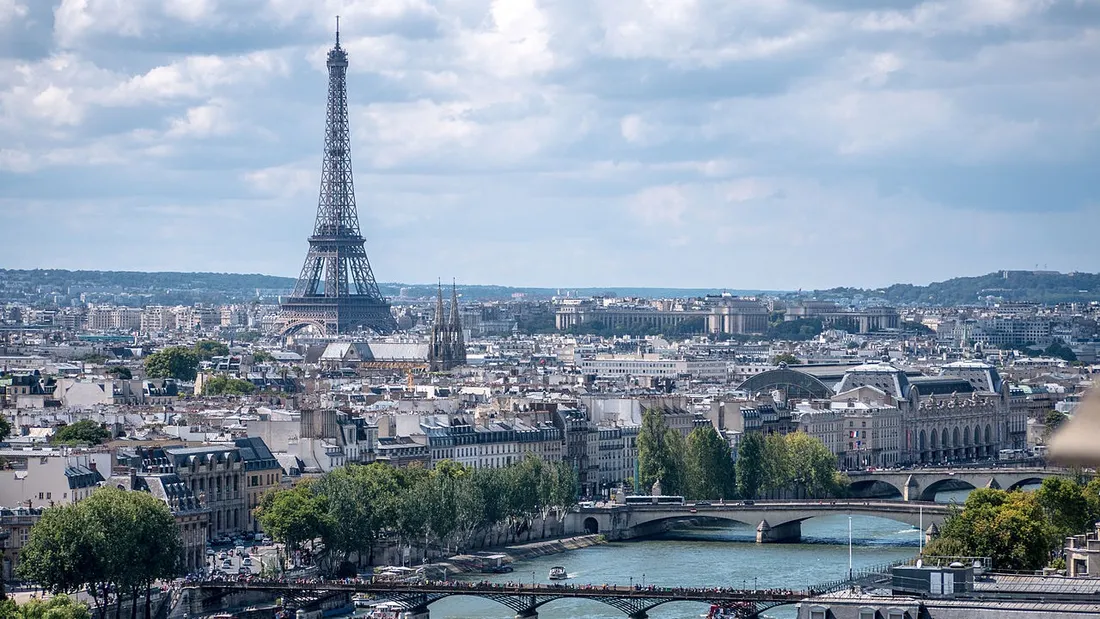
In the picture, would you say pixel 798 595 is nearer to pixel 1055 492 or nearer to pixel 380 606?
pixel 380 606

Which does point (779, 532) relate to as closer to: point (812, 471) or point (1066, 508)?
point (812, 471)

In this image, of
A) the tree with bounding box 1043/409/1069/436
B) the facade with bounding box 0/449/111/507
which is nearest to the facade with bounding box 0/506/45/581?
the facade with bounding box 0/449/111/507

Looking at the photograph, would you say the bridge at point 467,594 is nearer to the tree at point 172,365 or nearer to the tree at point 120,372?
the tree at point 120,372

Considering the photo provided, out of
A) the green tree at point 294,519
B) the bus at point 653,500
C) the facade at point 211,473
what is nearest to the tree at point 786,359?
the bus at point 653,500

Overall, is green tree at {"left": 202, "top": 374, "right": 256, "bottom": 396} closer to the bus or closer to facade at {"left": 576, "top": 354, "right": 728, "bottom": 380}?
the bus

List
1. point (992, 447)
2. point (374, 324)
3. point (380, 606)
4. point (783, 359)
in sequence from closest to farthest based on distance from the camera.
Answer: point (380, 606) < point (992, 447) < point (783, 359) < point (374, 324)

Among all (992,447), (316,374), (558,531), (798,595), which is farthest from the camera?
(316,374)

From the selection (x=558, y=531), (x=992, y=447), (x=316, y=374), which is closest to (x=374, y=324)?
(x=316, y=374)
